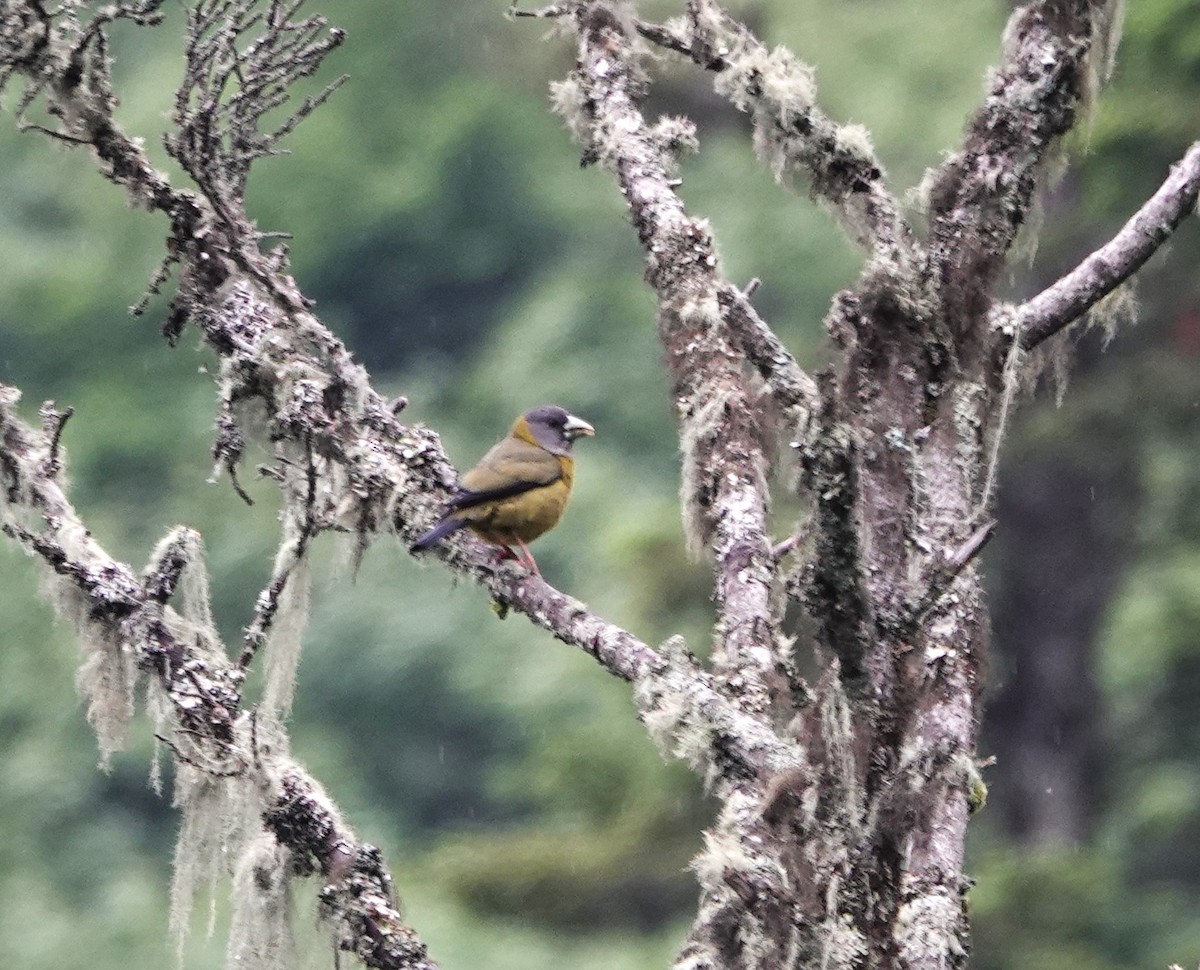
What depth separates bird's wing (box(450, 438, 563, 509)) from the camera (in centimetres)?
457

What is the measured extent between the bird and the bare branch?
125 centimetres

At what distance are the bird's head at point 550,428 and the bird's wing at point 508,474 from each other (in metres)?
0.15

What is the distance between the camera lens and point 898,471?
377cm

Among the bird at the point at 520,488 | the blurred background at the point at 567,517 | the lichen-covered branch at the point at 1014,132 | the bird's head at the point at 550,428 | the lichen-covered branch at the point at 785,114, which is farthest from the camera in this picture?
the blurred background at the point at 567,517

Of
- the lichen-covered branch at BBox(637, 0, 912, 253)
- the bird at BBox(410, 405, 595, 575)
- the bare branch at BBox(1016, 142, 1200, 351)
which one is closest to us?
the bare branch at BBox(1016, 142, 1200, 351)

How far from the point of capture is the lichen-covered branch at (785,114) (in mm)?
4555

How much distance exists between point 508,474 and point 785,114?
116cm

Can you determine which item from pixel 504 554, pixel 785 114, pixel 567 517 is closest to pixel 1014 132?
pixel 785 114

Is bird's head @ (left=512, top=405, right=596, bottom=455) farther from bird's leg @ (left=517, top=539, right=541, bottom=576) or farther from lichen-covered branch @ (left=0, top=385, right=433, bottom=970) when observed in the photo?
lichen-covered branch @ (left=0, top=385, right=433, bottom=970)

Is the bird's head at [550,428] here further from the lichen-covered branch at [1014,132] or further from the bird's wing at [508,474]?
the lichen-covered branch at [1014,132]

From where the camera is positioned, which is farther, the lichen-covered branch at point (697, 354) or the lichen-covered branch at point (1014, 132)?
the lichen-covered branch at point (1014, 132)

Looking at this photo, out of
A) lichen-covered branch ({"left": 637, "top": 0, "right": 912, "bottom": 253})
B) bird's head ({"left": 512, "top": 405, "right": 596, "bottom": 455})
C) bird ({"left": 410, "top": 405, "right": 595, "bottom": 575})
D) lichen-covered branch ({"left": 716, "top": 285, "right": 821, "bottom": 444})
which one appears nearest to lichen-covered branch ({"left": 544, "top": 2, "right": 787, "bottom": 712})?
lichen-covered branch ({"left": 716, "top": 285, "right": 821, "bottom": 444})

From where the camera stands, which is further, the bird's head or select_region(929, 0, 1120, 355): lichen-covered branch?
the bird's head

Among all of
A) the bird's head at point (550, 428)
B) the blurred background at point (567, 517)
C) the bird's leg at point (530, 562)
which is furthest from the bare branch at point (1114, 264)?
the bird's head at point (550, 428)
